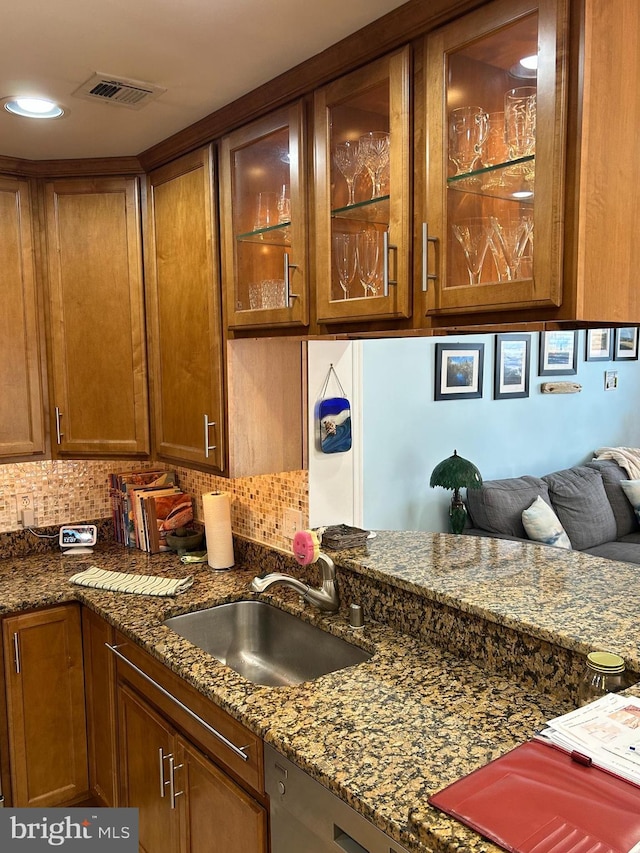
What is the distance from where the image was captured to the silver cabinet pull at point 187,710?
5.39 feet

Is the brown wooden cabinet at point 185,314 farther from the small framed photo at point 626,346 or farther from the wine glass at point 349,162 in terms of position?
the small framed photo at point 626,346

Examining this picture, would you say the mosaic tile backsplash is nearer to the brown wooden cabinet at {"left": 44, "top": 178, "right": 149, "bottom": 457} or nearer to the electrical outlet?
the electrical outlet

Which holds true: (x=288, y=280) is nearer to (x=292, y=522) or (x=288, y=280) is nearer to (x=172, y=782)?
(x=292, y=522)

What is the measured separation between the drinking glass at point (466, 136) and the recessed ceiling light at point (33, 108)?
1292 millimetres

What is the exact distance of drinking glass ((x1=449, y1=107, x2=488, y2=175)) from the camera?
1.43 metres

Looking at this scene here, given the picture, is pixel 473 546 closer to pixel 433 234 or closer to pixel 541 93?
pixel 433 234

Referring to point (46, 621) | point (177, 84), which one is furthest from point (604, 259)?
point (46, 621)

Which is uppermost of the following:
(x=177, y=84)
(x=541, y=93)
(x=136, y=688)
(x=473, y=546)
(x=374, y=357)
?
(x=177, y=84)

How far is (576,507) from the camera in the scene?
4.25 meters

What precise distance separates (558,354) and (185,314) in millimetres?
2987

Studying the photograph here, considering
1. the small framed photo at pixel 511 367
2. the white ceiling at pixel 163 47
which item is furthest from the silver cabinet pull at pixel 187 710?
the small framed photo at pixel 511 367

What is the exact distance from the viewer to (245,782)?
64.7 inches

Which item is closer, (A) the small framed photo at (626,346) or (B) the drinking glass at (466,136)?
(B) the drinking glass at (466,136)

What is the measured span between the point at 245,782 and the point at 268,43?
1.79m
